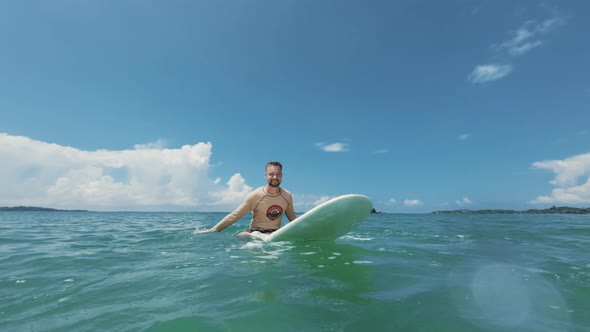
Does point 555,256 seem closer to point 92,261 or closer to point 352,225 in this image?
point 352,225

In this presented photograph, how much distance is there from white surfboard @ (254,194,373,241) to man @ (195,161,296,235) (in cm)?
51

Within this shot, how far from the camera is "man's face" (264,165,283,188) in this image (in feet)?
25.6

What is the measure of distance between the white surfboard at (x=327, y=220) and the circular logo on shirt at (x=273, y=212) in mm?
570

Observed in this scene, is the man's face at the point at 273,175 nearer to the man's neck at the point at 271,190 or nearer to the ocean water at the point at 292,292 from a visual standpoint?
the man's neck at the point at 271,190

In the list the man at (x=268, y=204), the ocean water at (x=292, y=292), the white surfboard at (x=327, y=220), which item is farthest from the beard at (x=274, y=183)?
the ocean water at (x=292, y=292)

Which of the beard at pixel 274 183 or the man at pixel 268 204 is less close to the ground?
the beard at pixel 274 183

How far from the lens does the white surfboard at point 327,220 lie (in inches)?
275

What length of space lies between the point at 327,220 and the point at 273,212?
1.62 meters

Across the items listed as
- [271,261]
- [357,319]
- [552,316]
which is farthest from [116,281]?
[552,316]

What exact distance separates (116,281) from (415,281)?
169 inches

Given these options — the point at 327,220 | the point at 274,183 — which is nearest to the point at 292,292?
the point at 327,220

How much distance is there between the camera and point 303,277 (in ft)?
14.1

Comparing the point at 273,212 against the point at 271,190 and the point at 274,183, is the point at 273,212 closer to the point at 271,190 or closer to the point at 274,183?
the point at 271,190

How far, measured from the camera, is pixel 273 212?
316 inches
